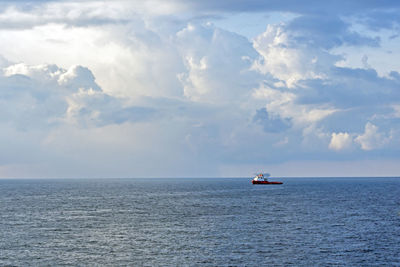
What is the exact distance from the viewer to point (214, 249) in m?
72.9

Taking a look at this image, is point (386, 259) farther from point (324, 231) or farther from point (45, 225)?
point (45, 225)

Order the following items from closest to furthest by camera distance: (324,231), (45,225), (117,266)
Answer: (117,266) < (324,231) < (45,225)

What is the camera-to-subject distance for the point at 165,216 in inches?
4577

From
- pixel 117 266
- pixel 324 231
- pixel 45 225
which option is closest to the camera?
pixel 117 266

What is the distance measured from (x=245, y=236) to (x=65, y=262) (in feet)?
109

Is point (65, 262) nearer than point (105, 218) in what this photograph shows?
Yes

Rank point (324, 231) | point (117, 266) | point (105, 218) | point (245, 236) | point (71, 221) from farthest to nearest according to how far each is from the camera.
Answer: point (105, 218)
point (71, 221)
point (324, 231)
point (245, 236)
point (117, 266)

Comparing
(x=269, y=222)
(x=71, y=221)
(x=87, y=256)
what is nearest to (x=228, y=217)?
(x=269, y=222)

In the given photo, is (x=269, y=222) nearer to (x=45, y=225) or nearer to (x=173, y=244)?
(x=173, y=244)

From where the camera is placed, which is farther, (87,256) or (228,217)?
(228,217)

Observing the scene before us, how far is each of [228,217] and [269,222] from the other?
44.4 feet

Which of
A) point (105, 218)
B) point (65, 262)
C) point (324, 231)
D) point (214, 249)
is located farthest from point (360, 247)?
point (105, 218)

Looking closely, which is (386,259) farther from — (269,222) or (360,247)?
(269,222)

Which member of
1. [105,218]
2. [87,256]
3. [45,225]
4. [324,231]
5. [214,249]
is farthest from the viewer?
[105,218]
